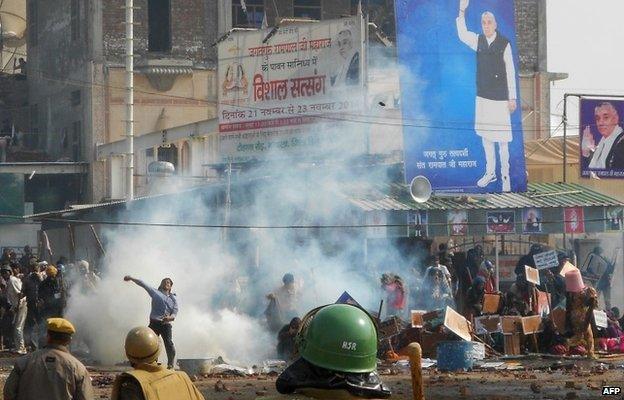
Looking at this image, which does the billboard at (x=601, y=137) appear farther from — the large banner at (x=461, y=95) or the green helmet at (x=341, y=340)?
the green helmet at (x=341, y=340)

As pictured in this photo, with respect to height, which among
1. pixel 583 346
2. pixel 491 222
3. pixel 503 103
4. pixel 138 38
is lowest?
pixel 583 346

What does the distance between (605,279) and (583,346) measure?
6.30 meters

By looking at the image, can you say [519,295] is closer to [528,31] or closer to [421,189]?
[421,189]

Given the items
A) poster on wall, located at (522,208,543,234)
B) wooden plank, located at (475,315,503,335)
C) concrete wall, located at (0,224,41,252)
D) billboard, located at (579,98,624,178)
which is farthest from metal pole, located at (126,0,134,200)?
wooden plank, located at (475,315,503,335)

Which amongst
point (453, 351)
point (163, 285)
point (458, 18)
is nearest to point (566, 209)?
point (458, 18)

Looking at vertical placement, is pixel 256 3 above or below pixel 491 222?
above

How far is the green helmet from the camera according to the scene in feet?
12.8

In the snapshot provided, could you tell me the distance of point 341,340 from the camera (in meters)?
3.91

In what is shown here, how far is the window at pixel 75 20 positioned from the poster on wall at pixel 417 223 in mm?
19382

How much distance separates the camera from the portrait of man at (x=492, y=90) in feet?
91.2

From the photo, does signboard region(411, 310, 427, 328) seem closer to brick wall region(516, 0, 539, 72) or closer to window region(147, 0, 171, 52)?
window region(147, 0, 171, 52)

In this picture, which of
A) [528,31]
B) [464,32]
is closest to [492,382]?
[464,32]

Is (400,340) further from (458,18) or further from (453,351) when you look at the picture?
(458,18)

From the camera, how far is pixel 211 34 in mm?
42750
